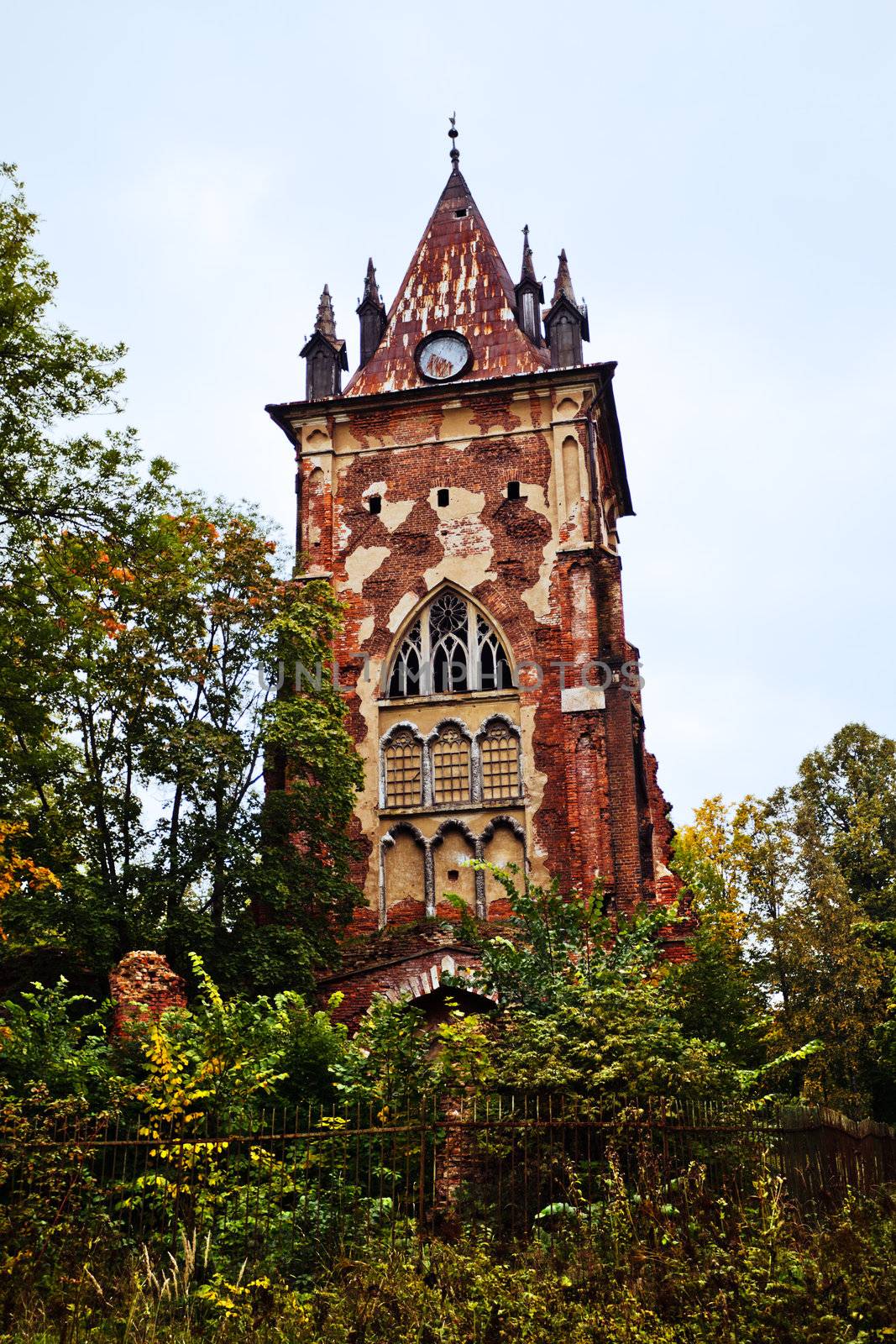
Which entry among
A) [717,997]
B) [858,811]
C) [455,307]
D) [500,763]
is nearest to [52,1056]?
[717,997]

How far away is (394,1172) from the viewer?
427 inches

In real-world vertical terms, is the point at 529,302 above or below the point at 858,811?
above

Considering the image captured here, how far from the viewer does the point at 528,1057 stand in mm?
12609

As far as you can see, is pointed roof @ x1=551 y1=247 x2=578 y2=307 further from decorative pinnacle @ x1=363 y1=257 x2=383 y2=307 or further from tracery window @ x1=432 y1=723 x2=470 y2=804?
tracery window @ x1=432 y1=723 x2=470 y2=804

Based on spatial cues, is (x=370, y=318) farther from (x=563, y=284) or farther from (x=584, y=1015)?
(x=584, y=1015)

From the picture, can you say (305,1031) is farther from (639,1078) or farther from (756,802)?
(756,802)

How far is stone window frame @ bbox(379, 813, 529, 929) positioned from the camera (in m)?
23.7

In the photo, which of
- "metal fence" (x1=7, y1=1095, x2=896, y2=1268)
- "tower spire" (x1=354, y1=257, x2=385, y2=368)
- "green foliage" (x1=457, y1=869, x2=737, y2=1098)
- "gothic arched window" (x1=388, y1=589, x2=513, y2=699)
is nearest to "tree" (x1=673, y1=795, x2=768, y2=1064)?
"green foliage" (x1=457, y1=869, x2=737, y2=1098)

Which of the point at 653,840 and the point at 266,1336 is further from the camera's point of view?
the point at 653,840

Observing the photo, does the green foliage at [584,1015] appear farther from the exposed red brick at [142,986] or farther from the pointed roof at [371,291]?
the pointed roof at [371,291]

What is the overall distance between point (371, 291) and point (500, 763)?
11.5 m

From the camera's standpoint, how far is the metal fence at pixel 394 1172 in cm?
1059

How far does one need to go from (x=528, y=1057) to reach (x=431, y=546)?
14468 mm

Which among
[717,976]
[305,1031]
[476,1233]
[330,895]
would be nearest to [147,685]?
[330,895]
